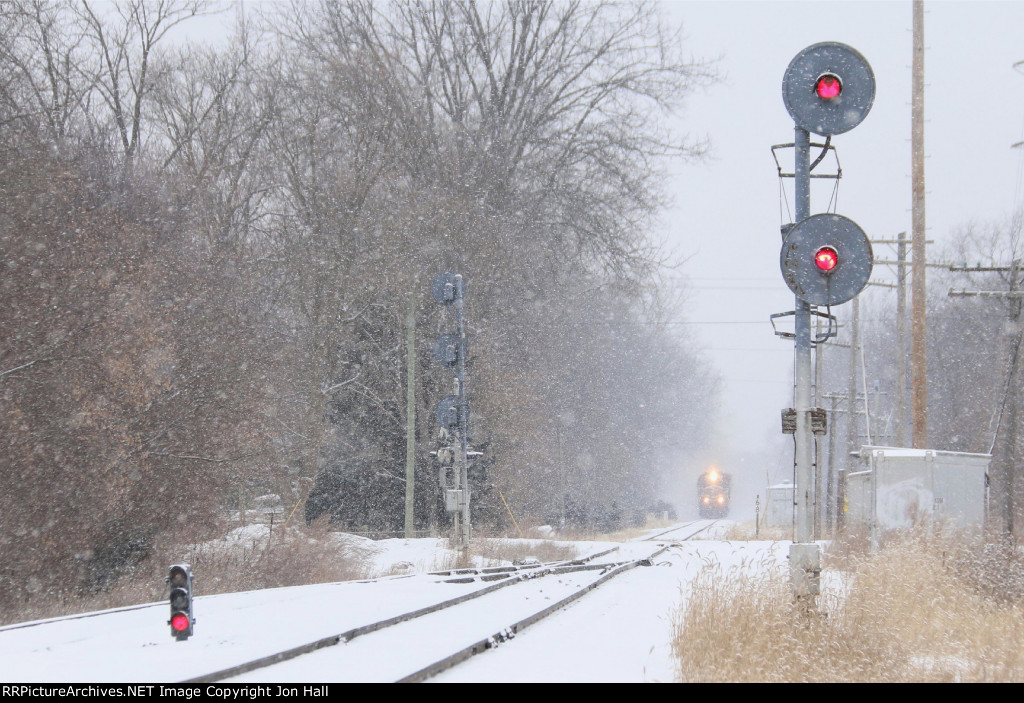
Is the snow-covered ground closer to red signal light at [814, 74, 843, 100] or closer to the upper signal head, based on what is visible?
the upper signal head

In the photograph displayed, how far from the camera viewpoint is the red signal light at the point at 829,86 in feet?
31.4

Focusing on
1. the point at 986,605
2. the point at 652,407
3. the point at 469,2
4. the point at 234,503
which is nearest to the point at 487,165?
the point at 469,2

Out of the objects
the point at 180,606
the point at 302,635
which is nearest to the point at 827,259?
the point at 302,635

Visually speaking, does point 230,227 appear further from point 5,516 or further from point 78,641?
point 78,641

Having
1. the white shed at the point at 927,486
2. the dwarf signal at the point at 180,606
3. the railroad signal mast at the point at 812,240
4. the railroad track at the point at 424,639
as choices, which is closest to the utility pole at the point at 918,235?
the white shed at the point at 927,486

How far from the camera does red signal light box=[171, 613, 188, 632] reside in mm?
8680

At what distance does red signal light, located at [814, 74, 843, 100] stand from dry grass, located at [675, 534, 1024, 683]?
4.65m

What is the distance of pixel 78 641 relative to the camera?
879 cm

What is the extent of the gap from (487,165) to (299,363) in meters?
9.96

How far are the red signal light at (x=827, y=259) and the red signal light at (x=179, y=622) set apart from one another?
6.44 meters

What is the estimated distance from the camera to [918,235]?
2298cm

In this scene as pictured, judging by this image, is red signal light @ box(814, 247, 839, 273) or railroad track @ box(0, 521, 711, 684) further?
red signal light @ box(814, 247, 839, 273)

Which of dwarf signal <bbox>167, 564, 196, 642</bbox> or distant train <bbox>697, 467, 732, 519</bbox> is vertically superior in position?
dwarf signal <bbox>167, 564, 196, 642</bbox>

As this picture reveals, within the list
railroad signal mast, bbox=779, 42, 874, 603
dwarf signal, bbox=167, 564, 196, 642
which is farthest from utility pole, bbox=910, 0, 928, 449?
dwarf signal, bbox=167, 564, 196, 642
